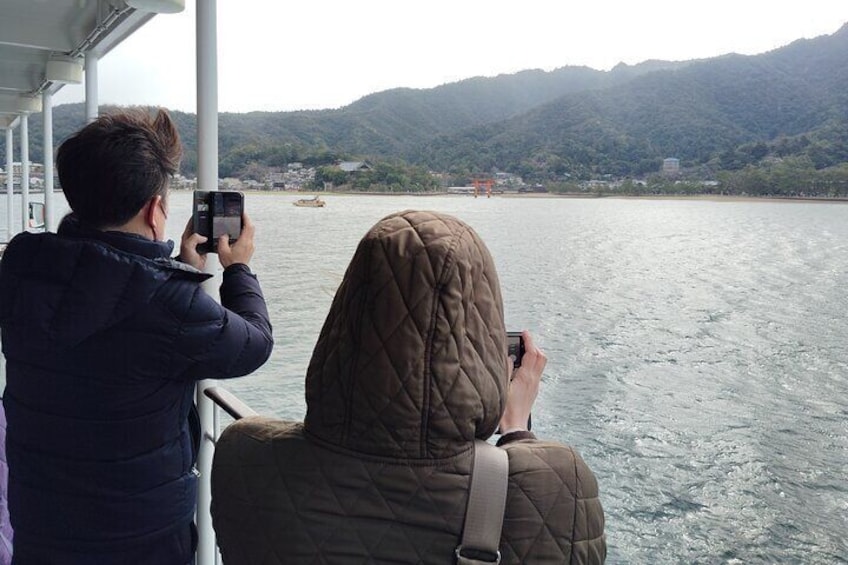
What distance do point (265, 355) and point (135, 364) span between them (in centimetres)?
14

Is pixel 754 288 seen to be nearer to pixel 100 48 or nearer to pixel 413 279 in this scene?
pixel 100 48

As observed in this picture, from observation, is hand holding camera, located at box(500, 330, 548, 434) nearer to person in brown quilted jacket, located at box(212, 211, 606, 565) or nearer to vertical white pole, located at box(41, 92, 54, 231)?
person in brown quilted jacket, located at box(212, 211, 606, 565)

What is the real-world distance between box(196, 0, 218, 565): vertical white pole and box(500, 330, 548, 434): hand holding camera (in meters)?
0.76

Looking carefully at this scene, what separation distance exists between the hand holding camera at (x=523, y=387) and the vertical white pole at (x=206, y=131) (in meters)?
0.76

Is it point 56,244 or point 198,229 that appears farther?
point 198,229

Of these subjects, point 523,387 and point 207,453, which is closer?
point 523,387

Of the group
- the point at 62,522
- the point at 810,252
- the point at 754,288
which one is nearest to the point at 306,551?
the point at 62,522

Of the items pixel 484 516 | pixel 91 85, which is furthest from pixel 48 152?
pixel 484 516

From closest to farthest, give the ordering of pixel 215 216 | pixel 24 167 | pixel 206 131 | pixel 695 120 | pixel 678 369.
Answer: pixel 215 216 → pixel 206 131 → pixel 24 167 → pixel 678 369 → pixel 695 120

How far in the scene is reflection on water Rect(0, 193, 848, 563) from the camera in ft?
35.5

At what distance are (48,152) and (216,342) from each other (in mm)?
4468

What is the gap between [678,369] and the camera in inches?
675

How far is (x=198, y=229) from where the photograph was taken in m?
1.00

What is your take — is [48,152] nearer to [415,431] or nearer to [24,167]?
[24,167]
